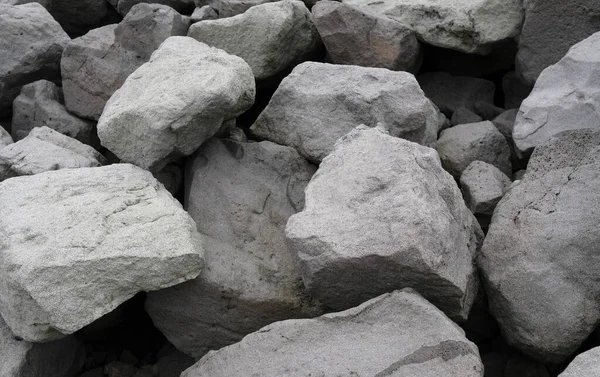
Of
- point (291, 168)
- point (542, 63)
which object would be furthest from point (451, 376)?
point (542, 63)

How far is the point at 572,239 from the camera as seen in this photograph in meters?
2.16

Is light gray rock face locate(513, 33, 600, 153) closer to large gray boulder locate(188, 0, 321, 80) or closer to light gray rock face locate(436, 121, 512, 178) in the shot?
light gray rock face locate(436, 121, 512, 178)

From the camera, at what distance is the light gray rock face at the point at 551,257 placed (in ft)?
7.02

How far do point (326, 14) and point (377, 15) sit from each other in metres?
0.24

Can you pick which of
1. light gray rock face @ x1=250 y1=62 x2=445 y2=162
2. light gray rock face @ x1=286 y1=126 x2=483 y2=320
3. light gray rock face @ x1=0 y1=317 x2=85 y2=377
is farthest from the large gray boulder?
light gray rock face @ x1=0 y1=317 x2=85 y2=377

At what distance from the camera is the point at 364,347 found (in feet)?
6.43

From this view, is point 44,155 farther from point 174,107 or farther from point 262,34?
point 262,34

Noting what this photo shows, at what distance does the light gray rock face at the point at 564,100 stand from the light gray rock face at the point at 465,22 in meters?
0.41

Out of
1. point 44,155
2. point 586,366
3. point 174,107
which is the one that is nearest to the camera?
point 586,366

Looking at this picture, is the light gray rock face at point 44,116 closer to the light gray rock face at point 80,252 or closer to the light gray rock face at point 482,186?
the light gray rock face at point 80,252

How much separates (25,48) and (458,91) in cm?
210

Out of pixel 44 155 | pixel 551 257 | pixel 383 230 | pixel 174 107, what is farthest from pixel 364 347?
pixel 44 155

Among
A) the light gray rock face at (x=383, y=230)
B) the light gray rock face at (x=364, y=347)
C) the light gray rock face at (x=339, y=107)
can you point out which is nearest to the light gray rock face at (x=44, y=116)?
the light gray rock face at (x=339, y=107)

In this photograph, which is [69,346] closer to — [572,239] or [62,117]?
[62,117]
